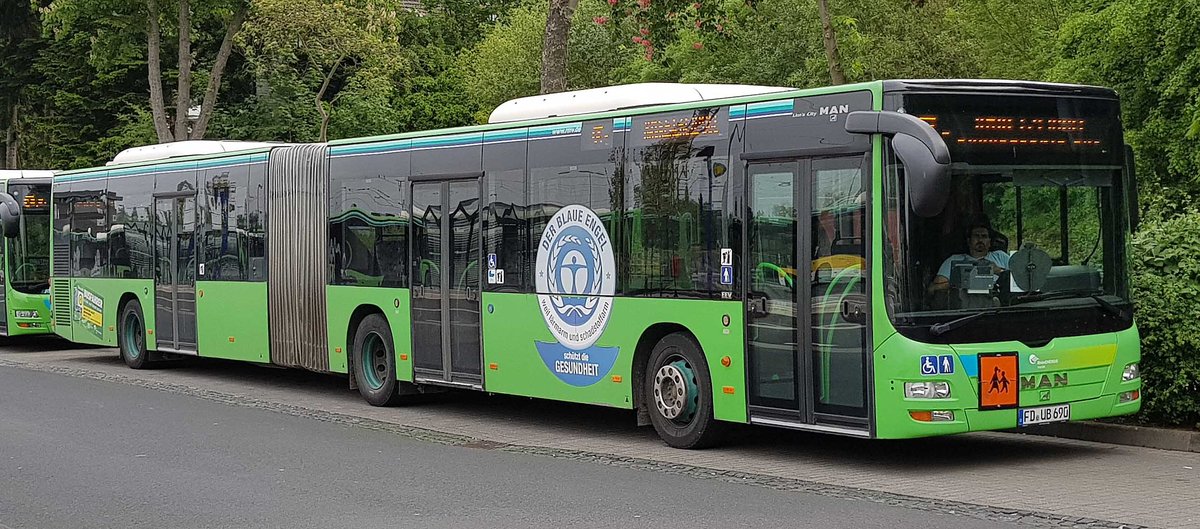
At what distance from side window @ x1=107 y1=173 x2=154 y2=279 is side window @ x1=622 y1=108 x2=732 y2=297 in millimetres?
11438

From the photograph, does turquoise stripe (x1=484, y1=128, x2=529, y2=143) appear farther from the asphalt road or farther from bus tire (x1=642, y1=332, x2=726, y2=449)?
the asphalt road

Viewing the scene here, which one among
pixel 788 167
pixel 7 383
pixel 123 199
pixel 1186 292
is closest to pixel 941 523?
pixel 788 167

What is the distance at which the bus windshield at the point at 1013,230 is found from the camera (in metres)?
11.2

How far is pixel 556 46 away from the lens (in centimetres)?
2283

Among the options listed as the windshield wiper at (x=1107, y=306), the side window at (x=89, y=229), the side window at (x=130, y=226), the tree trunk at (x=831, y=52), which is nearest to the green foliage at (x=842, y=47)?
the tree trunk at (x=831, y=52)

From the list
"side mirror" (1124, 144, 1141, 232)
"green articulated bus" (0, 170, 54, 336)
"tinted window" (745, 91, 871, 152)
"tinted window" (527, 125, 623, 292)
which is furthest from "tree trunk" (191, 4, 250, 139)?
"side mirror" (1124, 144, 1141, 232)

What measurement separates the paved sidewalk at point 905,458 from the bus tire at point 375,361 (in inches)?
8.1

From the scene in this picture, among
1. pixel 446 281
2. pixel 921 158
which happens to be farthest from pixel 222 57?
Result: pixel 921 158

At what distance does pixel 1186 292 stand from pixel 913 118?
3470 millimetres

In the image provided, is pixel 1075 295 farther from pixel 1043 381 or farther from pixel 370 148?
pixel 370 148

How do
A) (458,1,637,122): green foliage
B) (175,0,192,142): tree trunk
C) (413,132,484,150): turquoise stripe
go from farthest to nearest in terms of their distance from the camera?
(458,1,637,122): green foliage → (175,0,192,142): tree trunk → (413,132,484,150): turquoise stripe

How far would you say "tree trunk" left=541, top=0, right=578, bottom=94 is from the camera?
893 inches

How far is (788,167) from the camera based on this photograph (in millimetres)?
12148

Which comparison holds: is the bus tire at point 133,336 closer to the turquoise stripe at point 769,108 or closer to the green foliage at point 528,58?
the turquoise stripe at point 769,108
